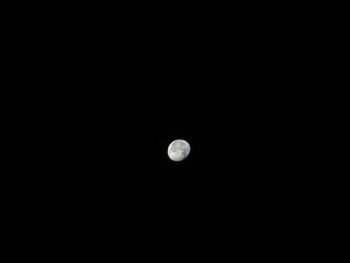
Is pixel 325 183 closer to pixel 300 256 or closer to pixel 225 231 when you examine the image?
pixel 300 256

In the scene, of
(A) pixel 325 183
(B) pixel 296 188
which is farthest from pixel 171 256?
(A) pixel 325 183

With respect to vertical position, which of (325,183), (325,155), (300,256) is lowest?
(300,256)

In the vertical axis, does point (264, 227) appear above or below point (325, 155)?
below

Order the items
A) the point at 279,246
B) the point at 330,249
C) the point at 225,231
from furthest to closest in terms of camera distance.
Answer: the point at 225,231
the point at 279,246
the point at 330,249

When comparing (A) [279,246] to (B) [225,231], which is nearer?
(A) [279,246]

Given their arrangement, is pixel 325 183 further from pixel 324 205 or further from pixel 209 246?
pixel 209 246

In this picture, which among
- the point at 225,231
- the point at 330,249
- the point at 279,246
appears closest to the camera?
the point at 330,249
